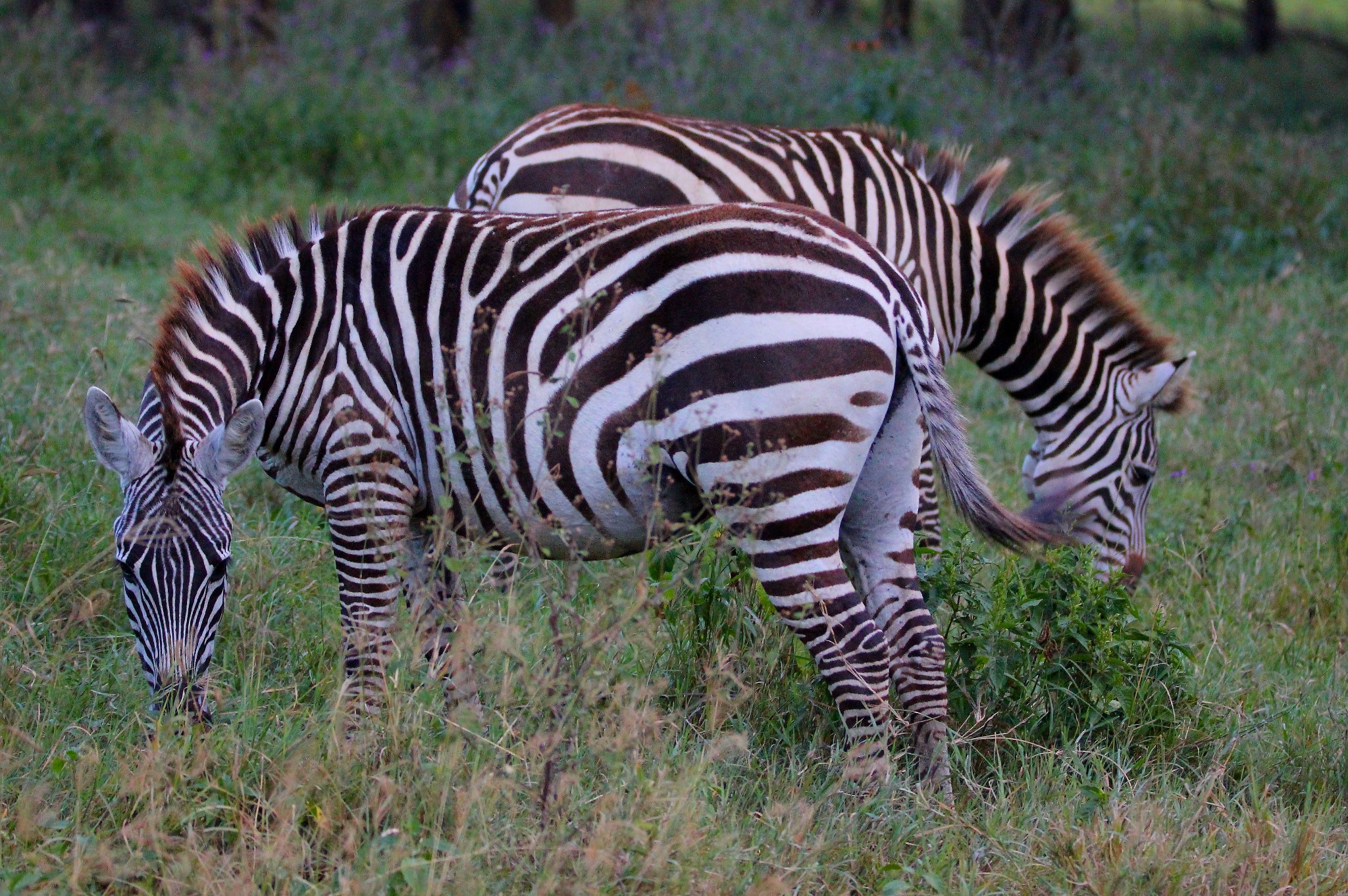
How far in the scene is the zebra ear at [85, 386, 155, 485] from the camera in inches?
126

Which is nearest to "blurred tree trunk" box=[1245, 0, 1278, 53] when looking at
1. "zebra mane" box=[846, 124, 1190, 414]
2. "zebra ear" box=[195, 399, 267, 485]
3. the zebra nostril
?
"zebra mane" box=[846, 124, 1190, 414]

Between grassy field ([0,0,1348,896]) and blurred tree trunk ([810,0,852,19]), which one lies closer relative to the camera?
grassy field ([0,0,1348,896])

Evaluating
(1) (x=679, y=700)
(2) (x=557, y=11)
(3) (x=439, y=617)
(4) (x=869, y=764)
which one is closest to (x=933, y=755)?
(4) (x=869, y=764)

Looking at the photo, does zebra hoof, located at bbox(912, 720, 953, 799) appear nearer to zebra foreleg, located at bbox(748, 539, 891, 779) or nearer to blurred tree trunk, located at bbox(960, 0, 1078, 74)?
zebra foreleg, located at bbox(748, 539, 891, 779)

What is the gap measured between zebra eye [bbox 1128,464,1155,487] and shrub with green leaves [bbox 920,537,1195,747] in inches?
45.9

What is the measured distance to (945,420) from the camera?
3486 millimetres

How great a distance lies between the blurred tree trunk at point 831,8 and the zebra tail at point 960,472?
1797cm

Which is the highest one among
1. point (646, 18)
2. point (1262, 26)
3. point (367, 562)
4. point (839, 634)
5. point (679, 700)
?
point (1262, 26)

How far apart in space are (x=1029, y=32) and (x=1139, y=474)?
975 cm

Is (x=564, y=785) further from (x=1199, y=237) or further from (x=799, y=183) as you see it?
(x=1199, y=237)

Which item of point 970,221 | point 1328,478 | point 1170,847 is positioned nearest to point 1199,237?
point 1328,478

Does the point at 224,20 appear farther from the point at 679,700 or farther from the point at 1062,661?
the point at 1062,661

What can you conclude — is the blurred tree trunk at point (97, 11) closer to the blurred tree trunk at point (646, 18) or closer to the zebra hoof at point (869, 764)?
the blurred tree trunk at point (646, 18)

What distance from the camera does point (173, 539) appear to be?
318 cm
